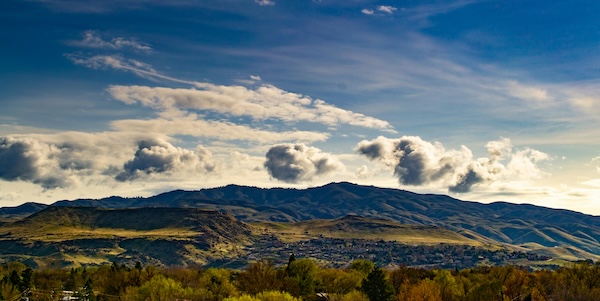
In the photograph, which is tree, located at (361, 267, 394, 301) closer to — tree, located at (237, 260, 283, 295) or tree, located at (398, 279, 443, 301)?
tree, located at (398, 279, 443, 301)

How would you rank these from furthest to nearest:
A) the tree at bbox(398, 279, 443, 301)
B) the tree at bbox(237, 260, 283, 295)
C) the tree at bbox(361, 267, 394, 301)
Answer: the tree at bbox(237, 260, 283, 295) < the tree at bbox(361, 267, 394, 301) < the tree at bbox(398, 279, 443, 301)

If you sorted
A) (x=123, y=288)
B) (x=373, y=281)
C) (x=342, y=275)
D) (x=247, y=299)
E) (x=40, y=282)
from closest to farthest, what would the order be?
(x=247, y=299), (x=373, y=281), (x=123, y=288), (x=342, y=275), (x=40, y=282)

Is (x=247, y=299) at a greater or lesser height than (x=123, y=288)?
greater

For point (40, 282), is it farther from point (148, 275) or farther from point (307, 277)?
point (307, 277)

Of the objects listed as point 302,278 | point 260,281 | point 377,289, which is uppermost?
point 377,289

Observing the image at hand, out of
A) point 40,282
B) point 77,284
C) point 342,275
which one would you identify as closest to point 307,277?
point 342,275

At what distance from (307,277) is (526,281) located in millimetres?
70740

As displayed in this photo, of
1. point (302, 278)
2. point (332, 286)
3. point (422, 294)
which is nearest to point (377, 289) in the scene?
point (422, 294)

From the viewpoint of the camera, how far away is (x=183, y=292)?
401ft

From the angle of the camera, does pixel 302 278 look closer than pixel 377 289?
No

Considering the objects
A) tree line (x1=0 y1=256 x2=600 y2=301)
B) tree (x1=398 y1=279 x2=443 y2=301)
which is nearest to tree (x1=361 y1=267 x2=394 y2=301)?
tree line (x1=0 y1=256 x2=600 y2=301)

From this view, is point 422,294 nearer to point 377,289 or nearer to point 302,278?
point 377,289

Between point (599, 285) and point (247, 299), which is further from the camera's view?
point (599, 285)

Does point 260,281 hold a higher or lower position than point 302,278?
higher
